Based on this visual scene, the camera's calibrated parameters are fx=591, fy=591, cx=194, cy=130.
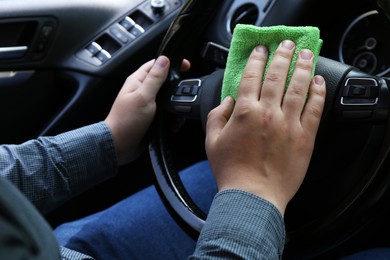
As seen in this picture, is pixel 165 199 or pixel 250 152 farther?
pixel 165 199

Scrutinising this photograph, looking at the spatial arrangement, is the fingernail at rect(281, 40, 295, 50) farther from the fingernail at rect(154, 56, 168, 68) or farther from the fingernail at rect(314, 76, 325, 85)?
the fingernail at rect(154, 56, 168, 68)

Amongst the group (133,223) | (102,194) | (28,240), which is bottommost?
(102,194)

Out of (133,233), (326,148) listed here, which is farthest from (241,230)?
(133,233)

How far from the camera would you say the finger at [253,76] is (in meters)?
0.68

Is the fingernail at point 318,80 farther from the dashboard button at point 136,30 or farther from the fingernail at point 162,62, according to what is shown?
the dashboard button at point 136,30

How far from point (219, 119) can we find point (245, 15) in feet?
1.32

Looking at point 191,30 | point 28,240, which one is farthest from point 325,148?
point 28,240

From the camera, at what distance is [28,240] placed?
396 mm

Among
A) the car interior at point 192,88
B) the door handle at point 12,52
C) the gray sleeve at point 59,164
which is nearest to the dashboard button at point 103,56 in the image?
the car interior at point 192,88

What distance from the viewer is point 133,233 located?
943 millimetres

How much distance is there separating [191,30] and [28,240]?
1.79 ft

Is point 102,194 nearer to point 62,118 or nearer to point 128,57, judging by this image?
point 62,118

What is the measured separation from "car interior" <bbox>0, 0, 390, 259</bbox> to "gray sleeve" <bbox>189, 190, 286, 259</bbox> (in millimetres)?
93

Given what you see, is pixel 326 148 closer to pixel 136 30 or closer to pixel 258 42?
pixel 258 42
